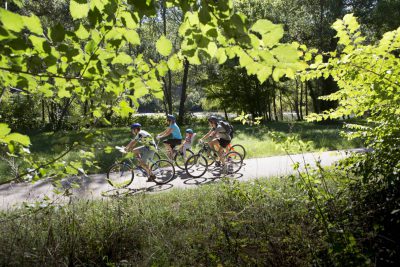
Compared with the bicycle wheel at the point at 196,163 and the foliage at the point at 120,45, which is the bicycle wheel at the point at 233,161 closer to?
the bicycle wheel at the point at 196,163

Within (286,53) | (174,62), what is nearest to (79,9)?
(174,62)

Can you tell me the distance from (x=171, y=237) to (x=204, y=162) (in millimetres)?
5480

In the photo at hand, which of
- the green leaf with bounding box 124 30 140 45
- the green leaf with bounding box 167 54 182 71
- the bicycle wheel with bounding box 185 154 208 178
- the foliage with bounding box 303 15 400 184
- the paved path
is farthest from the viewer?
the bicycle wheel with bounding box 185 154 208 178

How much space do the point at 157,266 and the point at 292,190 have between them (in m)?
3.53

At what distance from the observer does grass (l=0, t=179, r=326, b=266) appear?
3.29m

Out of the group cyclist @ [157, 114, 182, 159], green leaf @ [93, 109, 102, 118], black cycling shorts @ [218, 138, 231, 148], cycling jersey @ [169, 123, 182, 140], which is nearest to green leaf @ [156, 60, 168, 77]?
green leaf @ [93, 109, 102, 118]

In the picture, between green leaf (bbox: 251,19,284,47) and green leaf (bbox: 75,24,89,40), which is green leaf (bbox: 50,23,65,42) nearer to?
green leaf (bbox: 75,24,89,40)

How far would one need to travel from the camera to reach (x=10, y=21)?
145cm

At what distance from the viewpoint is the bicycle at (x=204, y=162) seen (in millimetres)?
9526

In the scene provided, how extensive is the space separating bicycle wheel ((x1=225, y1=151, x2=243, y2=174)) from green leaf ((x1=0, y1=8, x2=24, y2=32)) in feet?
28.3

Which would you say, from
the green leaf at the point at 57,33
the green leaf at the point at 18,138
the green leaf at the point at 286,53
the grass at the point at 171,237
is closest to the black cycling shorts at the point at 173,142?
the grass at the point at 171,237

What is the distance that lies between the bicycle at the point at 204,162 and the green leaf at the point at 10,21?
795 cm

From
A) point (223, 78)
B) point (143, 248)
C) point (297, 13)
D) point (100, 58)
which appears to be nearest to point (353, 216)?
point (143, 248)

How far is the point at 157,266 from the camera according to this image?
10.7ft
